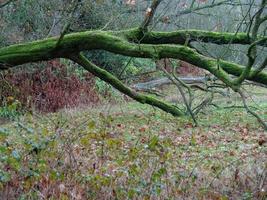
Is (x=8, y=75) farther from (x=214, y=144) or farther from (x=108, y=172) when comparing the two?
(x=108, y=172)

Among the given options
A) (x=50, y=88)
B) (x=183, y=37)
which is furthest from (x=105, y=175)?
(x=50, y=88)

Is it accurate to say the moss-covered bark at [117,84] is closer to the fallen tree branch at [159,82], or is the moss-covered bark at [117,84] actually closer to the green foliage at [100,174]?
the green foliage at [100,174]

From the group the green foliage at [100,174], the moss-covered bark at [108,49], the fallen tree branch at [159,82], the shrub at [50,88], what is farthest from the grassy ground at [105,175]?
the fallen tree branch at [159,82]

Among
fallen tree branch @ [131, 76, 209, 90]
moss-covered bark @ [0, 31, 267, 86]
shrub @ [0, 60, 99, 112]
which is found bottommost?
fallen tree branch @ [131, 76, 209, 90]

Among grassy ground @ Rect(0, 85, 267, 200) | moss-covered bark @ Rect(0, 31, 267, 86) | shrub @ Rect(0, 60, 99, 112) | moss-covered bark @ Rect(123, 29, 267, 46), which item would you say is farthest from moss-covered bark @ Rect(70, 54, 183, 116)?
grassy ground @ Rect(0, 85, 267, 200)

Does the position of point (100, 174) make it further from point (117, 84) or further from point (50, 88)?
point (50, 88)

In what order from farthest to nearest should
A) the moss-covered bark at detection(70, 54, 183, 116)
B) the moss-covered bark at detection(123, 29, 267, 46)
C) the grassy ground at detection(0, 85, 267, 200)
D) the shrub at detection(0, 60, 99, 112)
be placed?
the shrub at detection(0, 60, 99, 112) → the moss-covered bark at detection(70, 54, 183, 116) → the moss-covered bark at detection(123, 29, 267, 46) → the grassy ground at detection(0, 85, 267, 200)

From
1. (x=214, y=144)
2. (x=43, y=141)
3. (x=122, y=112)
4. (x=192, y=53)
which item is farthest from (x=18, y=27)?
(x=43, y=141)

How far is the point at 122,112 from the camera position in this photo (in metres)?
15.1

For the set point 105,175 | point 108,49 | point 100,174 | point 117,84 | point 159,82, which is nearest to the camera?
point 105,175

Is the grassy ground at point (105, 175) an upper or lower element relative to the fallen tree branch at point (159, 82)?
upper

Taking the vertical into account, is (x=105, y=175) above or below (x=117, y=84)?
above

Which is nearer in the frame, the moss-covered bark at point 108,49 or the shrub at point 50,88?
the moss-covered bark at point 108,49

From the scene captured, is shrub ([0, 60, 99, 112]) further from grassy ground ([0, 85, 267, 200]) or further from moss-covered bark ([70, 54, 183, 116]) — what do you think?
grassy ground ([0, 85, 267, 200])
